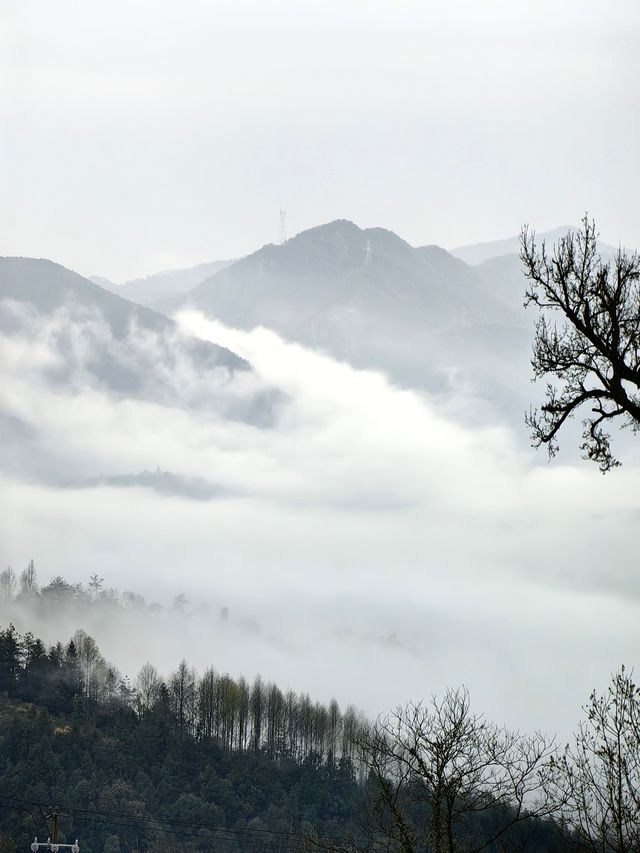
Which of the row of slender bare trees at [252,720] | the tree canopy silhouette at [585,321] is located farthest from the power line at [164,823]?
the tree canopy silhouette at [585,321]

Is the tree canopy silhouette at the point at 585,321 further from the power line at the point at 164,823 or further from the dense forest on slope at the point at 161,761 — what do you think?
the power line at the point at 164,823

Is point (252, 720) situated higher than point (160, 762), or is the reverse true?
point (252, 720)

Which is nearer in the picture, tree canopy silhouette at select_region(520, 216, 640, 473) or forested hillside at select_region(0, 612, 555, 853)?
tree canopy silhouette at select_region(520, 216, 640, 473)

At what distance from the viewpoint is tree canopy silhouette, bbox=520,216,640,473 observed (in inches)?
318

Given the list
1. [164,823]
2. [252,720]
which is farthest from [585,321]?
[252,720]

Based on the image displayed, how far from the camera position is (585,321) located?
8.21 m

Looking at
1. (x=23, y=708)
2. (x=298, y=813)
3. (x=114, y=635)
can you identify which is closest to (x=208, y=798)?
(x=298, y=813)

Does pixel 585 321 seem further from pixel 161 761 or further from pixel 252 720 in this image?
pixel 252 720

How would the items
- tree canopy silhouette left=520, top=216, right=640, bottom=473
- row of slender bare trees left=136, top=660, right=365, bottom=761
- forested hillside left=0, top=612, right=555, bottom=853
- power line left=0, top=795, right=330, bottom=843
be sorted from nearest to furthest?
1. tree canopy silhouette left=520, top=216, right=640, bottom=473
2. power line left=0, top=795, right=330, bottom=843
3. forested hillside left=0, top=612, right=555, bottom=853
4. row of slender bare trees left=136, top=660, right=365, bottom=761

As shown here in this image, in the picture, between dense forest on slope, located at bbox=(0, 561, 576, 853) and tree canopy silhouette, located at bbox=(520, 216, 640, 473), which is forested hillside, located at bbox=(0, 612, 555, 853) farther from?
tree canopy silhouette, located at bbox=(520, 216, 640, 473)

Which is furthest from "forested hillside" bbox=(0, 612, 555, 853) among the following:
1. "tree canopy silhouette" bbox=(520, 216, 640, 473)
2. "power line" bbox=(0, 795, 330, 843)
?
"tree canopy silhouette" bbox=(520, 216, 640, 473)

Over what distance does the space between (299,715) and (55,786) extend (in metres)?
33.2

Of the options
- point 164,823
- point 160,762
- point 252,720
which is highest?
point 252,720

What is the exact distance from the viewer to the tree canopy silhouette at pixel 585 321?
8.07 m
